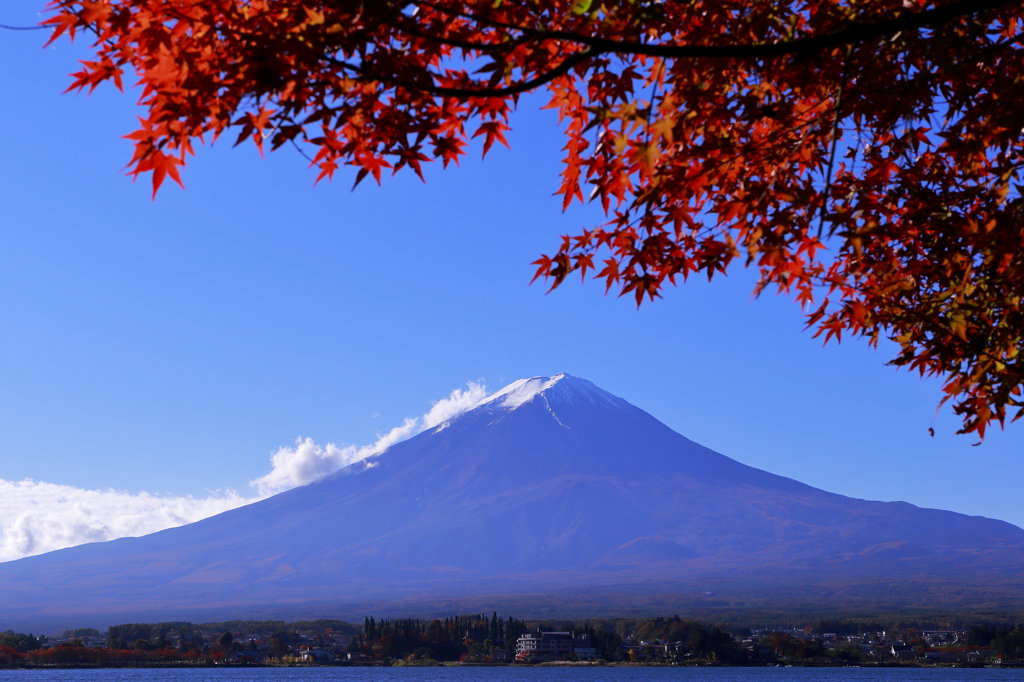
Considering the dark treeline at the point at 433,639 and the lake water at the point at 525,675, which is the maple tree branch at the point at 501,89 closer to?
the lake water at the point at 525,675

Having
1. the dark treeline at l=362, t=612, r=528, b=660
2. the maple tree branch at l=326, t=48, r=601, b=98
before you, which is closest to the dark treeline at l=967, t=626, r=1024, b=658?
the dark treeline at l=362, t=612, r=528, b=660

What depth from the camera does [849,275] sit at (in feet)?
19.1

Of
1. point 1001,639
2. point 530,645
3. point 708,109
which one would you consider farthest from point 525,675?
point 708,109

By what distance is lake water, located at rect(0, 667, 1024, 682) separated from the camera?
134 metres

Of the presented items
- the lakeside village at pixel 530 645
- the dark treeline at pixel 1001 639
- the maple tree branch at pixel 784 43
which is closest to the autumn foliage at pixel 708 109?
the maple tree branch at pixel 784 43

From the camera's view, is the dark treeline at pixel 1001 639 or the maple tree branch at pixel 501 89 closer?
the maple tree branch at pixel 501 89

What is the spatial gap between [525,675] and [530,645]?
27.9ft

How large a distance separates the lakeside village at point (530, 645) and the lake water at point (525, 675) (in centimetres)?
296

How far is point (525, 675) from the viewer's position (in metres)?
145

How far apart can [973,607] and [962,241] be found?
205 m

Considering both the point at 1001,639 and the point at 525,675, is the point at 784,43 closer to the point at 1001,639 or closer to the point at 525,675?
the point at 525,675

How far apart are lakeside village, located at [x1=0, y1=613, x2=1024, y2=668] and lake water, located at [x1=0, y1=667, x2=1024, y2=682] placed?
9.73 ft

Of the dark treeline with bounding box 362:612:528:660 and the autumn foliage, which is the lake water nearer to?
the dark treeline with bounding box 362:612:528:660

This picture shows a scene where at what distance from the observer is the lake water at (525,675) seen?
134 metres
